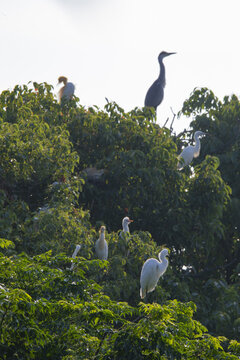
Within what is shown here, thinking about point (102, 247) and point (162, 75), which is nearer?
point (102, 247)

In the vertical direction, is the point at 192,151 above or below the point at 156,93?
below

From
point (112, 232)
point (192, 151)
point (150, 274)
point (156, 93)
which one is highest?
point (156, 93)

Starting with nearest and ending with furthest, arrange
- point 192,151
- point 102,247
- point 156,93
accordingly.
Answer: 1. point 102,247
2. point 192,151
3. point 156,93

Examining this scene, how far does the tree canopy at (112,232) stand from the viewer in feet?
13.5

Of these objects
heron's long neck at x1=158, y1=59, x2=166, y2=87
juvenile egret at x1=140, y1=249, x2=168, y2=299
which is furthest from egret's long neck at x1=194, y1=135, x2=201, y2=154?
juvenile egret at x1=140, y1=249, x2=168, y2=299

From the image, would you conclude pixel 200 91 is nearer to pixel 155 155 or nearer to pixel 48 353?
pixel 155 155

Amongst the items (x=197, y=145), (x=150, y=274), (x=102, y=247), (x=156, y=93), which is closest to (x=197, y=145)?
(x=197, y=145)

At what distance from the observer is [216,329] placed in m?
7.37

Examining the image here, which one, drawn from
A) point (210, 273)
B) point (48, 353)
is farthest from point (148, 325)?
point (210, 273)

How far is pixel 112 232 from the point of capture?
7.66m

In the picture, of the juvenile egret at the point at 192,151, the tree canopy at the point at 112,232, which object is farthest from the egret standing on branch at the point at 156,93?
the juvenile egret at the point at 192,151

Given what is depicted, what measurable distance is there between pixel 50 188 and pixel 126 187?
5.12ft

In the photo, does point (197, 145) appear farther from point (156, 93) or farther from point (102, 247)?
point (102, 247)

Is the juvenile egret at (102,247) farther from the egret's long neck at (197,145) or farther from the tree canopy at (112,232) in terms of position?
the egret's long neck at (197,145)
